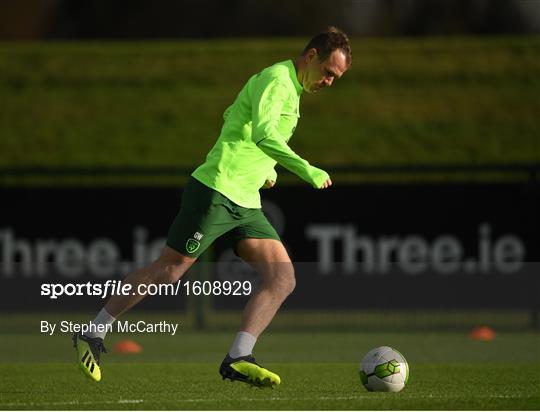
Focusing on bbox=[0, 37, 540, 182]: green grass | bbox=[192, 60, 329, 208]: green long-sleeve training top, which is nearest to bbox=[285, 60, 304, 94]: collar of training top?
bbox=[192, 60, 329, 208]: green long-sleeve training top

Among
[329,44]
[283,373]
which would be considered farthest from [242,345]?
[329,44]

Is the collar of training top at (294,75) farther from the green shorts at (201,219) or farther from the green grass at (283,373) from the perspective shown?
the green grass at (283,373)

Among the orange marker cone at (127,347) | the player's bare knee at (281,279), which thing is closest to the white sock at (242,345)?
the player's bare knee at (281,279)

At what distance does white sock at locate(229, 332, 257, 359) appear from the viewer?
916 centimetres

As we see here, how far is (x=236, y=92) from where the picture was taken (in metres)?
29.9

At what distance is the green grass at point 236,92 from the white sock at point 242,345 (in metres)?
16.2

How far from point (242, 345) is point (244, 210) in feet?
3.10

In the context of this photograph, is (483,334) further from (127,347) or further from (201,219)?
(201,219)

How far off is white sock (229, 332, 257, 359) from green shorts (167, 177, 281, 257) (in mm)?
650

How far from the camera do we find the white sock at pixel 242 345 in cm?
916

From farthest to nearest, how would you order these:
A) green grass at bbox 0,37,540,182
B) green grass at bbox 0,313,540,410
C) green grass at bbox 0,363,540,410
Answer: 1. green grass at bbox 0,37,540,182
2. green grass at bbox 0,313,540,410
3. green grass at bbox 0,363,540,410

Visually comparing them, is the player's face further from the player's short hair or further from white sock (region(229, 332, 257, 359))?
white sock (region(229, 332, 257, 359))

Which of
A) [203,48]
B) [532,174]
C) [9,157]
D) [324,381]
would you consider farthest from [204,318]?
[203,48]

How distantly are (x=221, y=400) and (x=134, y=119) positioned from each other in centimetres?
2025
